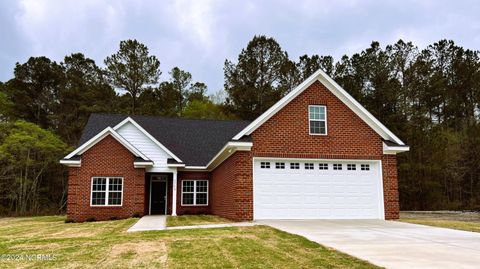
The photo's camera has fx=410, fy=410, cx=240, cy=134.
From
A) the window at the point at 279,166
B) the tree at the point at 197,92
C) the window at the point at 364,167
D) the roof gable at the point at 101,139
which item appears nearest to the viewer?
the window at the point at 279,166

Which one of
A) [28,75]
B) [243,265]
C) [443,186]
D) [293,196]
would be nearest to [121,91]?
[28,75]

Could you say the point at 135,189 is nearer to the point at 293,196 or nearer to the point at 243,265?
the point at 293,196

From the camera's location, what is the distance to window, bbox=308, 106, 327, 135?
16672 millimetres

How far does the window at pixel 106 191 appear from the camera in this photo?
19.3 meters

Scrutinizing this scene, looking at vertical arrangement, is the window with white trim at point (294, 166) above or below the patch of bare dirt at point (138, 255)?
above

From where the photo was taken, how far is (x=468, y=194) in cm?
3381

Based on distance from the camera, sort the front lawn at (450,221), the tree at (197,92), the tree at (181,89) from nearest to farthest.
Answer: the front lawn at (450,221) → the tree at (181,89) → the tree at (197,92)

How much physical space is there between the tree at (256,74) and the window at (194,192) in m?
17.3

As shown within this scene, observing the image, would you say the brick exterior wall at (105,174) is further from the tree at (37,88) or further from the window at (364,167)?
the tree at (37,88)

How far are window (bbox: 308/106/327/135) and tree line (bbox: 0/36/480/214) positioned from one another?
18.2 meters

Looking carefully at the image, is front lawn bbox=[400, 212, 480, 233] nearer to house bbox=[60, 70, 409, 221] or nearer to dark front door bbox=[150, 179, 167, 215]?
house bbox=[60, 70, 409, 221]

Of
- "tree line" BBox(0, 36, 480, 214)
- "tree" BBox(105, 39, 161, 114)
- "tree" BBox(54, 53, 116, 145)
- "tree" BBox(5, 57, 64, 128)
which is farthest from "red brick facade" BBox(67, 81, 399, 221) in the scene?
"tree" BBox(5, 57, 64, 128)

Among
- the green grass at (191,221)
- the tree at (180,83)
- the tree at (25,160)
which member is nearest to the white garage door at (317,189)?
the green grass at (191,221)

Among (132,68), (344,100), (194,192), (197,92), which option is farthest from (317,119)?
(197,92)
